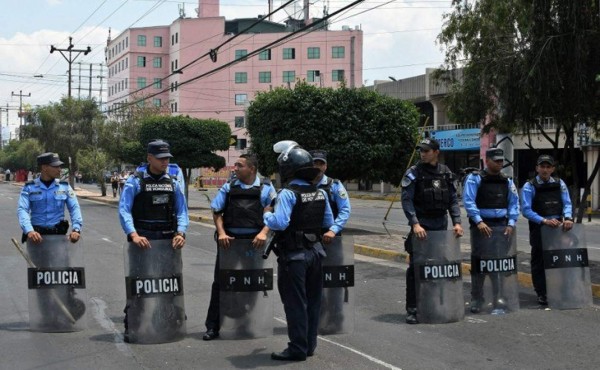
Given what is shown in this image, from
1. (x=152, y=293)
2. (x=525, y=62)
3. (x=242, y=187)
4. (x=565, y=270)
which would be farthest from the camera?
(x=525, y=62)

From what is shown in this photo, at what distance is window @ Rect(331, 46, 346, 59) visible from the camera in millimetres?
85875

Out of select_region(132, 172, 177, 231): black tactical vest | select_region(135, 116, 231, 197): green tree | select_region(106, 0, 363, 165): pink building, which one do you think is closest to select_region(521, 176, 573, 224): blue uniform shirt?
select_region(132, 172, 177, 231): black tactical vest

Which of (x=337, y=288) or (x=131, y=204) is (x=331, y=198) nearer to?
(x=337, y=288)

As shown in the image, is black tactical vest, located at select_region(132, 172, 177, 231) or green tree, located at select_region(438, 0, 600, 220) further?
green tree, located at select_region(438, 0, 600, 220)

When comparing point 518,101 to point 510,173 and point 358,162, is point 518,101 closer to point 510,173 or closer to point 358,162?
point 510,173

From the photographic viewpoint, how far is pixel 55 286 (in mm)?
7852

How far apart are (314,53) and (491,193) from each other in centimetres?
7918

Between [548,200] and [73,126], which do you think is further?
[73,126]

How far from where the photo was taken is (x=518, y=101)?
37.9 feet

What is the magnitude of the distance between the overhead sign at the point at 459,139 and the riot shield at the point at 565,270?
3261cm

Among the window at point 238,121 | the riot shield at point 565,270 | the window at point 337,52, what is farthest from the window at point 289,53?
the riot shield at point 565,270

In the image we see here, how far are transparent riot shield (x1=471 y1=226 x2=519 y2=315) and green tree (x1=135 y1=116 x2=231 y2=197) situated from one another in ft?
78.8

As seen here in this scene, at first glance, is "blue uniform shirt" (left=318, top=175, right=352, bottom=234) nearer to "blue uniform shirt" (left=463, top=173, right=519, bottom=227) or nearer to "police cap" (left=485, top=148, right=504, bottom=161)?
"blue uniform shirt" (left=463, top=173, right=519, bottom=227)

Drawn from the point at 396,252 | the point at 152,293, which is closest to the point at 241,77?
the point at 396,252
